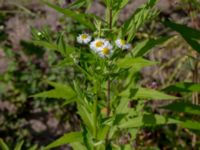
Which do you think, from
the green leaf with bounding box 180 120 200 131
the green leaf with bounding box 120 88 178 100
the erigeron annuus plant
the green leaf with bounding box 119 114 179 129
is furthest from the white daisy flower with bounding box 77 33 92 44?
the green leaf with bounding box 180 120 200 131

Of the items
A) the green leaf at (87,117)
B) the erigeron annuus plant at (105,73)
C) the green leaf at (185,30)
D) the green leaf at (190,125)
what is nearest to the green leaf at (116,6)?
the erigeron annuus plant at (105,73)

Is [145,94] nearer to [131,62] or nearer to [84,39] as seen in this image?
[131,62]

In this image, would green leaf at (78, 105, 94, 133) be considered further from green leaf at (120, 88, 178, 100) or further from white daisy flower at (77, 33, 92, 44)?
white daisy flower at (77, 33, 92, 44)

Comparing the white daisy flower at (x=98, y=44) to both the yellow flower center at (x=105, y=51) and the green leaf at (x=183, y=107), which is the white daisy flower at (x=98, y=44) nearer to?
the yellow flower center at (x=105, y=51)

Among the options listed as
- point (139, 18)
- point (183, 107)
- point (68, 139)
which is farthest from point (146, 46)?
point (68, 139)

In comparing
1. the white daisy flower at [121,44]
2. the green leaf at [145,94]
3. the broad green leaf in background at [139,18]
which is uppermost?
the broad green leaf in background at [139,18]

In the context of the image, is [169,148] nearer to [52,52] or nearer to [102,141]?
[52,52]

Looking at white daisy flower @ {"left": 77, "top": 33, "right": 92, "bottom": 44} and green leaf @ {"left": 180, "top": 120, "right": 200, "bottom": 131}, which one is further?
green leaf @ {"left": 180, "top": 120, "right": 200, "bottom": 131}
